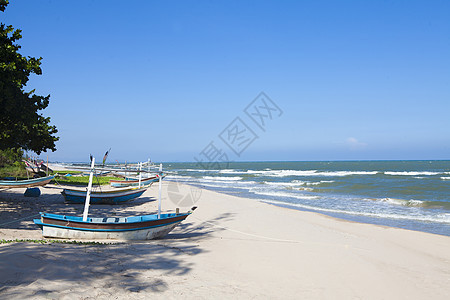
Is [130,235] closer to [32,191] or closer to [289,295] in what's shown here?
[289,295]

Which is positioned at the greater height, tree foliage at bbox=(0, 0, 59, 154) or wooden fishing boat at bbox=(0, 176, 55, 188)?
tree foliage at bbox=(0, 0, 59, 154)

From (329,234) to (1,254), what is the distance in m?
11.2

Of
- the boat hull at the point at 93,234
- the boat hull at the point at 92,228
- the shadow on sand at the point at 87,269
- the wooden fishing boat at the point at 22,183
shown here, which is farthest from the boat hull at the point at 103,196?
the shadow on sand at the point at 87,269

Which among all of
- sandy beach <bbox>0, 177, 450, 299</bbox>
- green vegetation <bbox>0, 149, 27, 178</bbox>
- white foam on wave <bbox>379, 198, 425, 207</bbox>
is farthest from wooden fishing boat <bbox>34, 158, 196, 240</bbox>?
green vegetation <bbox>0, 149, 27, 178</bbox>

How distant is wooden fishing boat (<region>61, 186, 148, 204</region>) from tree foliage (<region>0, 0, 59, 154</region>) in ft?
16.0

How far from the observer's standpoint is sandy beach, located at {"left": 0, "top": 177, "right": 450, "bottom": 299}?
5715 millimetres

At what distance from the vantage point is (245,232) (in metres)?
13.1

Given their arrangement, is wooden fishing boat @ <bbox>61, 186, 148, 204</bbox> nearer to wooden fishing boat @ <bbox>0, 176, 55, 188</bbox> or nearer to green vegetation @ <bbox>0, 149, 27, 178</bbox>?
wooden fishing boat @ <bbox>0, 176, 55, 188</bbox>

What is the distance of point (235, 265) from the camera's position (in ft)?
26.3

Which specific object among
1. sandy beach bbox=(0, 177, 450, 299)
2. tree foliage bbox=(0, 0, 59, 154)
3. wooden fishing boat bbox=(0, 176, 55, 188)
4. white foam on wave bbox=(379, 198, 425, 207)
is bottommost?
white foam on wave bbox=(379, 198, 425, 207)

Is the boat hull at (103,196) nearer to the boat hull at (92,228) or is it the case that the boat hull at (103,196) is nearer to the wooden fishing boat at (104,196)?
the wooden fishing boat at (104,196)

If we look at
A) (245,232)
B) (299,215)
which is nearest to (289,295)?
(245,232)

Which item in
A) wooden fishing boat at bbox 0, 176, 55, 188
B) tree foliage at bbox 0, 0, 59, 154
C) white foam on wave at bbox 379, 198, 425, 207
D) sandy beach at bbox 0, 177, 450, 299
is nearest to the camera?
sandy beach at bbox 0, 177, 450, 299

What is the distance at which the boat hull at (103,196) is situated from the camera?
1828 centimetres
